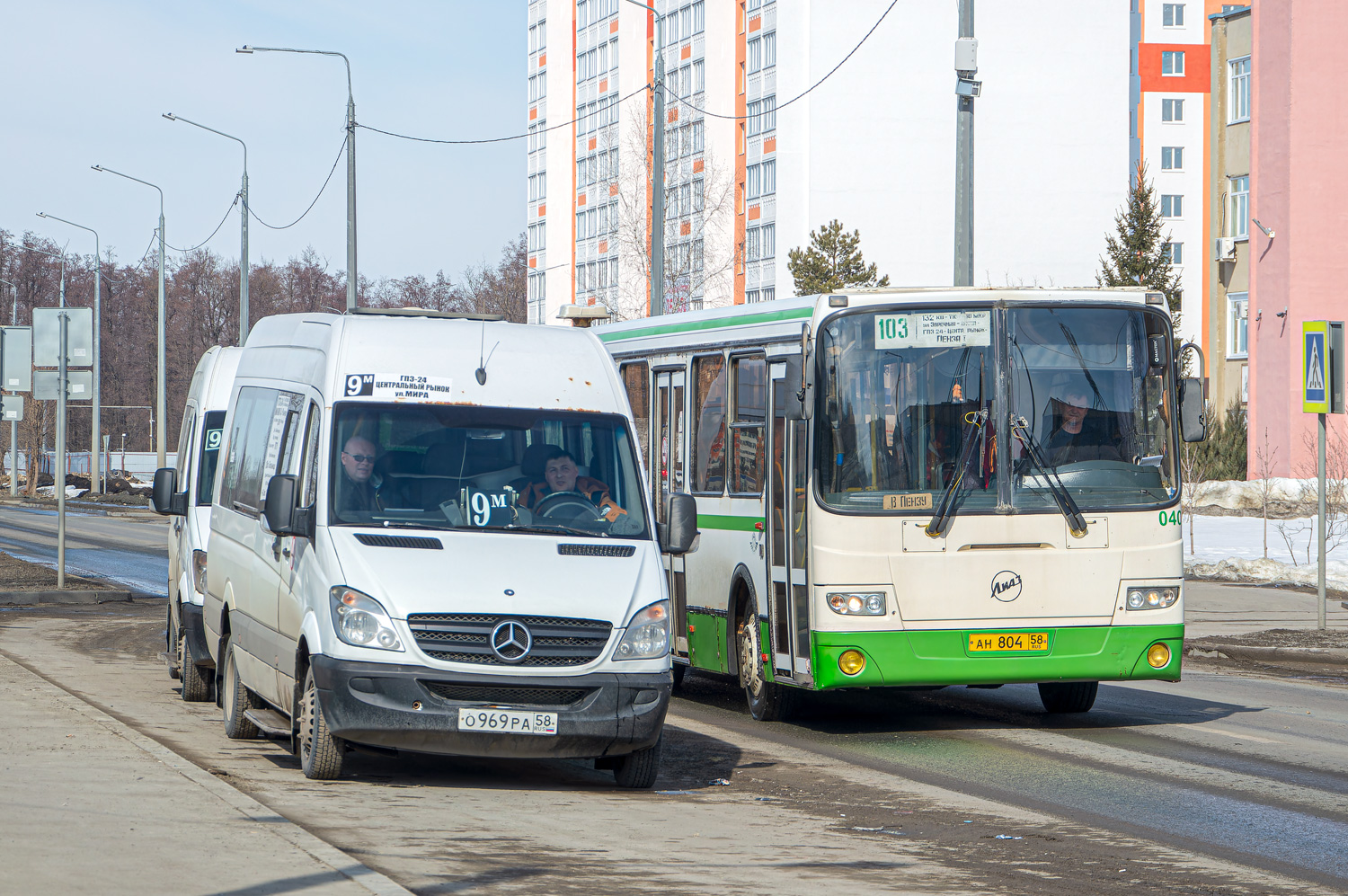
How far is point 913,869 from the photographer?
7605 mm

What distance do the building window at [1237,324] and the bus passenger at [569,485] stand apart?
166ft

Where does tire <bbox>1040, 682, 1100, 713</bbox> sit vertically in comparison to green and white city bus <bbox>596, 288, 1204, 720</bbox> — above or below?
below

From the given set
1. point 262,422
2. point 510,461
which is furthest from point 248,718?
point 510,461

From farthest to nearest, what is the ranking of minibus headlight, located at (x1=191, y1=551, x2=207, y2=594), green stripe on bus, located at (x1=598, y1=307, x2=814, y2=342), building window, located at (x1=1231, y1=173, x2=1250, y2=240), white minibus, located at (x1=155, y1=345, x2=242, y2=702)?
building window, located at (x1=1231, y1=173, x2=1250, y2=240) < white minibus, located at (x1=155, y1=345, x2=242, y2=702) < minibus headlight, located at (x1=191, y1=551, x2=207, y2=594) < green stripe on bus, located at (x1=598, y1=307, x2=814, y2=342)

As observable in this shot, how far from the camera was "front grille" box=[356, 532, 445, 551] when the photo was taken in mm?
9195

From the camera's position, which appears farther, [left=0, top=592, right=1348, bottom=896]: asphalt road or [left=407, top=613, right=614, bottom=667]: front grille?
[left=407, top=613, right=614, bottom=667]: front grille

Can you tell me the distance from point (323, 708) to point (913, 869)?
310cm

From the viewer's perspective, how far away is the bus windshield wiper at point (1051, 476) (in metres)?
11.9

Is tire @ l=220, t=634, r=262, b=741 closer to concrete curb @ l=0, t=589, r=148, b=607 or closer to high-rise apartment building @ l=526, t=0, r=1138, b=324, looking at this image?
concrete curb @ l=0, t=589, r=148, b=607

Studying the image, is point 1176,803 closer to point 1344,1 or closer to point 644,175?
point 1344,1

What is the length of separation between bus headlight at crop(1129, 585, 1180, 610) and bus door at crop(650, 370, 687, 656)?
357 cm

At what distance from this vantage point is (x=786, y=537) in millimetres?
12164

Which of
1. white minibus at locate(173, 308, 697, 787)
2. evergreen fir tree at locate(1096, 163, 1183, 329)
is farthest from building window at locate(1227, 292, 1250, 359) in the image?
white minibus at locate(173, 308, 697, 787)

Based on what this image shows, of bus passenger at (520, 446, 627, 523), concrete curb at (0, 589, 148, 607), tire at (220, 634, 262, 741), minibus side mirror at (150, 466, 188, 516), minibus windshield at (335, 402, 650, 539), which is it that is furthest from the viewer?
concrete curb at (0, 589, 148, 607)
